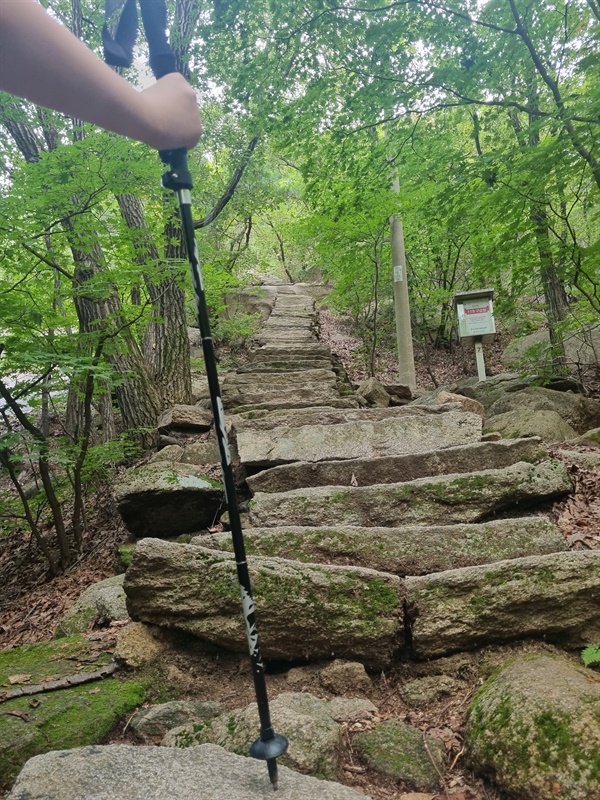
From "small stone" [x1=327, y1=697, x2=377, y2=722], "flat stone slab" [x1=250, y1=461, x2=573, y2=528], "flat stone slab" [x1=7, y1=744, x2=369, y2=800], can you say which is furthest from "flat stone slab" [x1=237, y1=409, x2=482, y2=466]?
"flat stone slab" [x1=7, y1=744, x2=369, y2=800]

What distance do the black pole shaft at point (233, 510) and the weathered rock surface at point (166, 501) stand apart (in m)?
2.50

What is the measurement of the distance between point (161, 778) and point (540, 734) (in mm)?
1294

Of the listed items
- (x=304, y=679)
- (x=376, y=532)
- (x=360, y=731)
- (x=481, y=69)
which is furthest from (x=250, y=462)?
(x=481, y=69)

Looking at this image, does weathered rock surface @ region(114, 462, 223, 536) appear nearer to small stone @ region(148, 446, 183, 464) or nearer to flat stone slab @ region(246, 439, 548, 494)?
flat stone slab @ region(246, 439, 548, 494)

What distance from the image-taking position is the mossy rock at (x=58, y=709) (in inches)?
79.0

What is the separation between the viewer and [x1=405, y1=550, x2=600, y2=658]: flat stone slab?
2.35 meters

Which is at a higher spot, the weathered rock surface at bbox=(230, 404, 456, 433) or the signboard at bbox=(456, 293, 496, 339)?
the signboard at bbox=(456, 293, 496, 339)

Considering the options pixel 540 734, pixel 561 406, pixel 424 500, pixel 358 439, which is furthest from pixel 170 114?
pixel 561 406

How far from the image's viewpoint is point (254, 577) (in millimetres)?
2555

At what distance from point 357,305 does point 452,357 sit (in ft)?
11.9

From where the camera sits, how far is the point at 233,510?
5.04ft

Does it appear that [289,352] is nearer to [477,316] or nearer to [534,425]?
[477,316]

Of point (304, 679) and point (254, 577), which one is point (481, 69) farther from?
point (304, 679)

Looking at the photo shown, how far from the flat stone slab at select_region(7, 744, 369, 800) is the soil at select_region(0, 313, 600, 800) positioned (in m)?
0.40
